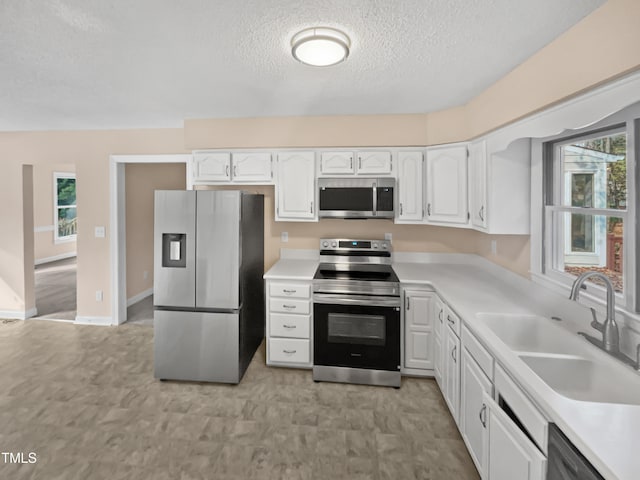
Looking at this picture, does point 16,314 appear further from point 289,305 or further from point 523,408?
point 523,408

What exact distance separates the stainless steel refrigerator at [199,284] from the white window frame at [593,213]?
229 cm

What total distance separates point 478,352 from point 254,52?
2117mm

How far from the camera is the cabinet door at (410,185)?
3258mm

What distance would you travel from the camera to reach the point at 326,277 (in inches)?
118

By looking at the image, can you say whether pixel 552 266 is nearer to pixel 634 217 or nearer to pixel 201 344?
pixel 634 217

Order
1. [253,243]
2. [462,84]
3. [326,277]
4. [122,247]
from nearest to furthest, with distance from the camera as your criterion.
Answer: [462,84] < [326,277] < [253,243] < [122,247]

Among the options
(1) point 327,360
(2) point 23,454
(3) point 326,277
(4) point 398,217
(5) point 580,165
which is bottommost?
(2) point 23,454

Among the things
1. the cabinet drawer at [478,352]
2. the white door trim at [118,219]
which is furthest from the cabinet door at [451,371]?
the white door trim at [118,219]

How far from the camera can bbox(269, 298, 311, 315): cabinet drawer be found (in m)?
3.05

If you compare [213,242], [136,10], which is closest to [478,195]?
[213,242]

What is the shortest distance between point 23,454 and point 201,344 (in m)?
1.24

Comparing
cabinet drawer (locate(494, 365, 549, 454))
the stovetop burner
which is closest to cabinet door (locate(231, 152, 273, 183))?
the stovetop burner

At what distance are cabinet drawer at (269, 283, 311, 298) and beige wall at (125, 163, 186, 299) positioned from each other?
3.07 m

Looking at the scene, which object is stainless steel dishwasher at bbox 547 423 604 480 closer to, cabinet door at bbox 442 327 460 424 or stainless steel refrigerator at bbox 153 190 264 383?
cabinet door at bbox 442 327 460 424
